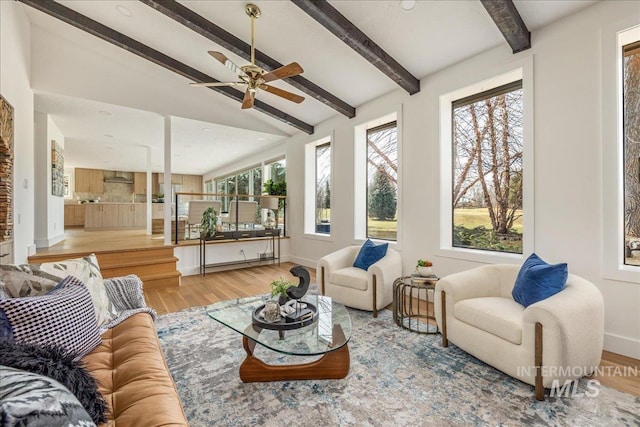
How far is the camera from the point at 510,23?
2.68 meters

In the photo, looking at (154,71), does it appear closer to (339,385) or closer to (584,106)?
(339,385)

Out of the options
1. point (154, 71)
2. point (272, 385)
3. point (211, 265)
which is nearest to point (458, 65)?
point (272, 385)

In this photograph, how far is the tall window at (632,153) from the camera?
245 cm

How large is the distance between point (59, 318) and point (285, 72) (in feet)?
8.40

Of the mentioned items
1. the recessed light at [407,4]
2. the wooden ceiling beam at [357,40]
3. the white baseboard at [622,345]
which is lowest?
the white baseboard at [622,345]

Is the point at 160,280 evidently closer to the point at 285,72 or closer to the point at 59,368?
the point at 285,72

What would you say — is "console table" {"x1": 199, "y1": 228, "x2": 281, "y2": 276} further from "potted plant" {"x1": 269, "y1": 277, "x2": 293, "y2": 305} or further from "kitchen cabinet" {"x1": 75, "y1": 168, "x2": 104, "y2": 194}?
"kitchen cabinet" {"x1": 75, "y1": 168, "x2": 104, "y2": 194}

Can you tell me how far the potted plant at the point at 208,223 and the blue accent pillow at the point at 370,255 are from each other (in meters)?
3.01

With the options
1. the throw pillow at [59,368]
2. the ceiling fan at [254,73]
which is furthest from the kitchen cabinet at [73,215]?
the throw pillow at [59,368]

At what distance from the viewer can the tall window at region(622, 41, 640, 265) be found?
96.6 inches

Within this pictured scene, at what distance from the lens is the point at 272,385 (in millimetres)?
2029

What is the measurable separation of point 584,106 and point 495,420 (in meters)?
2.65

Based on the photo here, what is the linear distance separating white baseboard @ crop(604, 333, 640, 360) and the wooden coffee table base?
2.27 m

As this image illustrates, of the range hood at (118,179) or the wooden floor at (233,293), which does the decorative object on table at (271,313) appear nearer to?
the wooden floor at (233,293)
